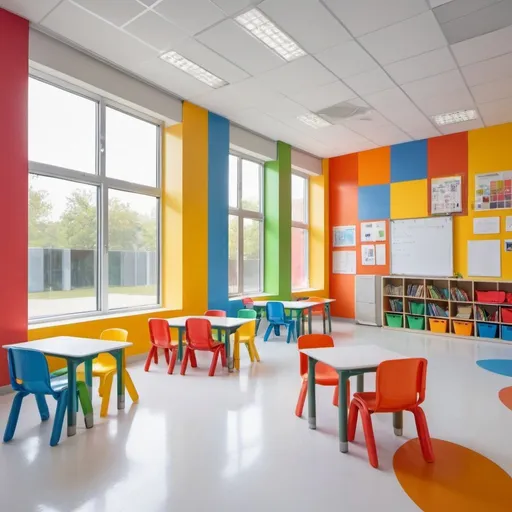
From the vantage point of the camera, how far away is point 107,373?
3.66 metres

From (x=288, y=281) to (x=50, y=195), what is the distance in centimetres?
515

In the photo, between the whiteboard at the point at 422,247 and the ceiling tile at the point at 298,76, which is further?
the whiteboard at the point at 422,247

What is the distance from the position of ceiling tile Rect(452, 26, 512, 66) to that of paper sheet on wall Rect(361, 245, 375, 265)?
4.57 meters

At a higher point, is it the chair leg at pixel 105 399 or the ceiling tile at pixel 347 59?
the ceiling tile at pixel 347 59

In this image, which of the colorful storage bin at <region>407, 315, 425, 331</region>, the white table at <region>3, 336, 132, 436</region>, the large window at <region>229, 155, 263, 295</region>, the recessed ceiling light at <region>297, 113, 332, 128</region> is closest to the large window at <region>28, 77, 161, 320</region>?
the white table at <region>3, 336, 132, 436</region>

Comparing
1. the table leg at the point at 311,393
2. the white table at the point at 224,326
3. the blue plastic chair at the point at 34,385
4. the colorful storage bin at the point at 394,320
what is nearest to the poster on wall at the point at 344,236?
the colorful storage bin at the point at 394,320

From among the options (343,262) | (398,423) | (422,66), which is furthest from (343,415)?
(343,262)

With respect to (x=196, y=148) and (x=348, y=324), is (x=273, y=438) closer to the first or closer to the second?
(x=196, y=148)

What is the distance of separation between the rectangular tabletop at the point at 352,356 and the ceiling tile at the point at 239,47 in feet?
11.5

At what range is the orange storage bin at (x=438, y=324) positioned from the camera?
7.55 meters

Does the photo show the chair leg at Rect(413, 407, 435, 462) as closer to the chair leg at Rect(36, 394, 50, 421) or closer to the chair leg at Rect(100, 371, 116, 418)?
the chair leg at Rect(100, 371, 116, 418)

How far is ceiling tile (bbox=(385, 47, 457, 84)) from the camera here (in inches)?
193

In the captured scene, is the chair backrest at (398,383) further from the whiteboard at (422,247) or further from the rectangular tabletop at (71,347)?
the whiteboard at (422,247)

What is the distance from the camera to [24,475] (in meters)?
2.54
